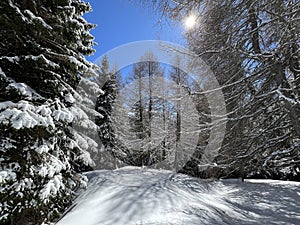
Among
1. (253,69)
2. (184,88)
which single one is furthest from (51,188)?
(253,69)

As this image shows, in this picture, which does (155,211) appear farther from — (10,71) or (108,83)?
(108,83)

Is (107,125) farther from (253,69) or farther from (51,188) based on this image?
(253,69)

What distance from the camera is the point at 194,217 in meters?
3.35

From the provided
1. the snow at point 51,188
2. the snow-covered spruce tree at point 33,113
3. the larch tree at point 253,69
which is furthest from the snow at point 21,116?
the larch tree at point 253,69

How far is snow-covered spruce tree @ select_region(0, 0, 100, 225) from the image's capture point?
313 cm

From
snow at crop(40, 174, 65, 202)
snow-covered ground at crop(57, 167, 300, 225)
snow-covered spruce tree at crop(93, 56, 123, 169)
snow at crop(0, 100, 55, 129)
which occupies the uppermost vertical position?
snow-covered spruce tree at crop(93, 56, 123, 169)

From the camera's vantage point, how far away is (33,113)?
10.3 ft

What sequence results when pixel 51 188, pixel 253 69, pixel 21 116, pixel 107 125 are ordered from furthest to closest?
1. pixel 107 125
2. pixel 253 69
3. pixel 51 188
4. pixel 21 116

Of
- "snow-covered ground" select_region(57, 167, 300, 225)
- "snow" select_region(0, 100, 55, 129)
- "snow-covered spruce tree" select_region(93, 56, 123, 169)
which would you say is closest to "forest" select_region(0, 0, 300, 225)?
"snow" select_region(0, 100, 55, 129)

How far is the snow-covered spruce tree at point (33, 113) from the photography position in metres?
3.13

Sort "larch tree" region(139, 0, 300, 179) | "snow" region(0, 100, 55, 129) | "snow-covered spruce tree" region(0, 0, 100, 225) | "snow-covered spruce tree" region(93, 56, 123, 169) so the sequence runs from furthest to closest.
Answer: "snow-covered spruce tree" region(93, 56, 123, 169)
"snow-covered spruce tree" region(0, 0, 100, 225)
"snow" region(0, 100, 55, 129)
"larch tree" region(139, 0, 300, 179)

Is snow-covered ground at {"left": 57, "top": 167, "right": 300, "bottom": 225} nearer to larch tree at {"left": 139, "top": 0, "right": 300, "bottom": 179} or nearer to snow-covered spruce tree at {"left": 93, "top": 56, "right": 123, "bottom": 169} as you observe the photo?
larch tree at {"left": 139, "top": 0, "right": 300, "bottom": 179}

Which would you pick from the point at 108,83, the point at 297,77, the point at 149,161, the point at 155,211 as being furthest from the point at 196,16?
the point at 108,83

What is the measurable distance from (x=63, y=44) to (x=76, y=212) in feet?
10.5
